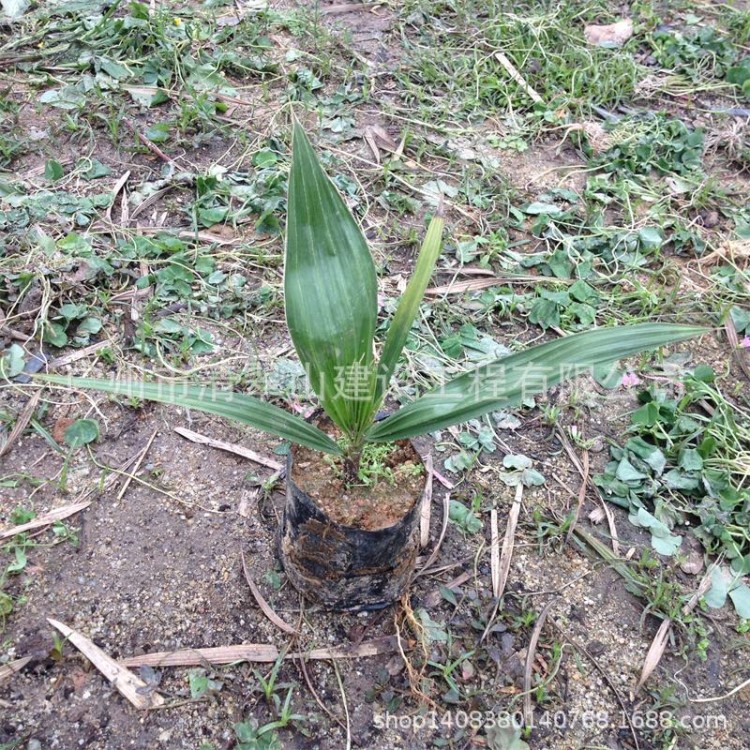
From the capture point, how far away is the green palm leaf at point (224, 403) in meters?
1.00

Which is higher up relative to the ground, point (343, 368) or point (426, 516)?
point (343, 368)

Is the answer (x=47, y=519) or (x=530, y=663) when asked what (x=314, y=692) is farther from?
(x=47, y=519)

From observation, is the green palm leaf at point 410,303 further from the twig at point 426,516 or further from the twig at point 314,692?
the twig at point 314,692

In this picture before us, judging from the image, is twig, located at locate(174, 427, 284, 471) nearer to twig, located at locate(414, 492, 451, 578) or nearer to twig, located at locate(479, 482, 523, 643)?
twig, located at locate(414, 492, 451, 578)

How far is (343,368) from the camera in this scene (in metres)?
1.20

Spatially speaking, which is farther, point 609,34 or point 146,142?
point 609,34

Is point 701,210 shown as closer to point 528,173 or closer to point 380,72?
point 528,173

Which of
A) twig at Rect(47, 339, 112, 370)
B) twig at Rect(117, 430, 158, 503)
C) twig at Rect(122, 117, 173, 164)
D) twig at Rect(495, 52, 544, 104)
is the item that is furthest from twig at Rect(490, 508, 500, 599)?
twig at Rect(495, 52, 544, 104)

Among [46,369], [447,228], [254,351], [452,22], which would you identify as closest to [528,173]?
[447,228]

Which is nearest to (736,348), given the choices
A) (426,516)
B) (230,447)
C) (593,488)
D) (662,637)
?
(593,488)

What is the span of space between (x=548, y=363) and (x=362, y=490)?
444mm

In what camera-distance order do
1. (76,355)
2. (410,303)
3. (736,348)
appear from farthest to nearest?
(736,348) < (76,355) < (410,303)

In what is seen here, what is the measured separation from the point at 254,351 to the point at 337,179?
2.32 feet

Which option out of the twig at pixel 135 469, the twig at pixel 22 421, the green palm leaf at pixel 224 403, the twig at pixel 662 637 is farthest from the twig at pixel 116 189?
the twig at pixel 662 637
